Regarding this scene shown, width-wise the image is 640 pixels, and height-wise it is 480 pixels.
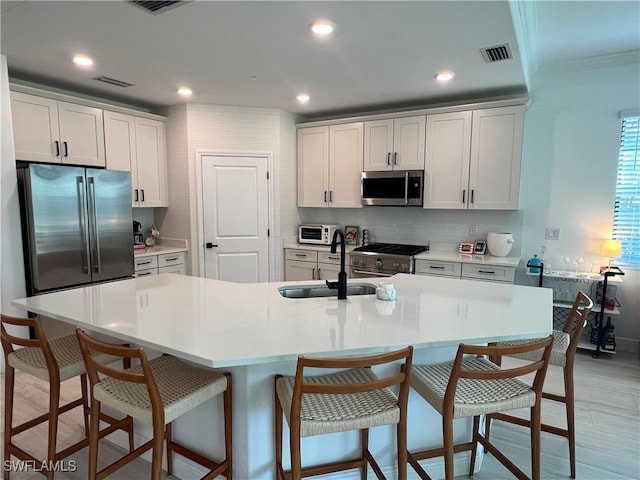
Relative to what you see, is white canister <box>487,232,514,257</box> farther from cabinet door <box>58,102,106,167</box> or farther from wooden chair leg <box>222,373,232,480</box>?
cabinet door <box>58,102,106,167</box>

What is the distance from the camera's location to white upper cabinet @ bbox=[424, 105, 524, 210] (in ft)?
12.5

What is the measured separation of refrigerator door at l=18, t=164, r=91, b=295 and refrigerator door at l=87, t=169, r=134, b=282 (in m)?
0.08

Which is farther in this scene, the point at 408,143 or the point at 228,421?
the point at 408,143

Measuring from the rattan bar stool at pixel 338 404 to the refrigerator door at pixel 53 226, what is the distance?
2709mm

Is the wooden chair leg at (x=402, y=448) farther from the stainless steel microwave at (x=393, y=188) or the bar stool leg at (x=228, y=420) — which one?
the stainless steel microwave at (x=393, y=188)

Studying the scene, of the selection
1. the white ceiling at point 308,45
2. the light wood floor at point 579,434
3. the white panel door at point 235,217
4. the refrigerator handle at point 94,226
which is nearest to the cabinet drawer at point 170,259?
the white panel door at point 235,217

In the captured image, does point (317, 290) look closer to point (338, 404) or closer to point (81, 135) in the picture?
point (338, 404)

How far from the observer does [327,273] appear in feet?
15.4

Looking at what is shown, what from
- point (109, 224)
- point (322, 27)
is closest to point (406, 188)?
point (322, 27)

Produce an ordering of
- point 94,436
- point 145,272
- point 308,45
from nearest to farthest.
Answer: point 94,436
point 308,45
point 145,272

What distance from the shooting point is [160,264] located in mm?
4340

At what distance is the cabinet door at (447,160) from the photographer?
403 centimetres

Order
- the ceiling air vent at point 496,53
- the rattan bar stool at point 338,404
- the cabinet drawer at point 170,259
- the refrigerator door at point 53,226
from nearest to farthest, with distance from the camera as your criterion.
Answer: the rattan bar stool at point 338,404 < the ceiling air vent at point 496,53 < the refrigerator door at point 53,226 < the cabinet drawer at point 170,259

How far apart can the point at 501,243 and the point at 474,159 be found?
0.93m
